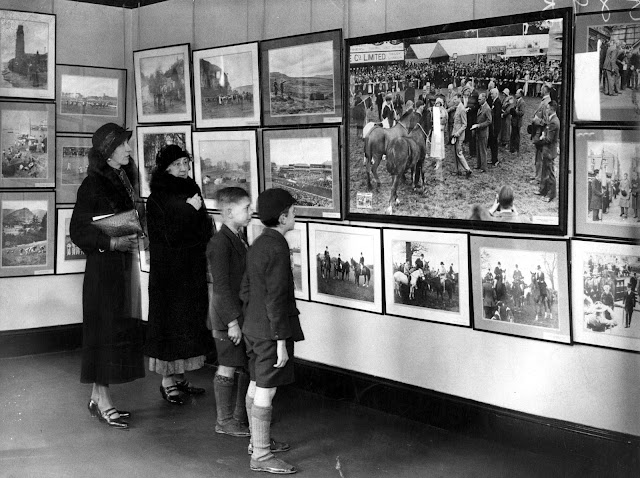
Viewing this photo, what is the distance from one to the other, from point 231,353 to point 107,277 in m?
0.89

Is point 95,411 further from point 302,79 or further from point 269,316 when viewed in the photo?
point 302,79

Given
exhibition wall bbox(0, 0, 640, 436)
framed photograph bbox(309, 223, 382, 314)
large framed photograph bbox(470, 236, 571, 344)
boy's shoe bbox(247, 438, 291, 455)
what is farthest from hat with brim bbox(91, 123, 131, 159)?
large framed photograph bbox(470, 236, 571, 344)

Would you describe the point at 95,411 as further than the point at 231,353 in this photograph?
Yes

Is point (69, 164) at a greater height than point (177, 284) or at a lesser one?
greater

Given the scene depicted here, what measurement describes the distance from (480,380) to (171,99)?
3142 millimetres

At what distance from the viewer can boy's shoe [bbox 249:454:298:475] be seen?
4.17 m

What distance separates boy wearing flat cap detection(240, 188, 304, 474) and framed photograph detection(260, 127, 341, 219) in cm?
109

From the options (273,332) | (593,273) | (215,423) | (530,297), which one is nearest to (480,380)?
(530,297)

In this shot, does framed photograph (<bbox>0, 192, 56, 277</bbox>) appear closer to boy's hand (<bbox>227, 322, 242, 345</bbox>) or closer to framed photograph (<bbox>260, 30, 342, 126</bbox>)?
framed photograph (<bbox>260, 30, 342, 126</bbox>)

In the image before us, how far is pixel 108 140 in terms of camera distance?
4.81 m

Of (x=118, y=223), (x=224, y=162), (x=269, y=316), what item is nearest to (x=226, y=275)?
(x=269, y=316)

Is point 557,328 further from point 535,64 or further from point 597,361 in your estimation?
point 535,64

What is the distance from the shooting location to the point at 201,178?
241 inches

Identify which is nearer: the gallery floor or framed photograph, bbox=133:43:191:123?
the gallery floor
